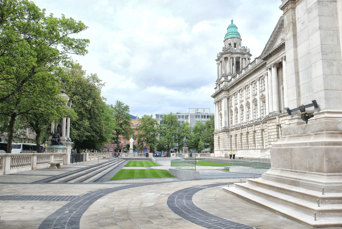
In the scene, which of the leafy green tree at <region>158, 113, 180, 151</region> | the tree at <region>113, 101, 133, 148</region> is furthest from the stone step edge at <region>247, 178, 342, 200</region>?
the leafy green tree at <region>158, 113, 180, 151</region>

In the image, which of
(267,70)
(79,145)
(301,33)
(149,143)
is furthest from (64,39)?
(149,143)

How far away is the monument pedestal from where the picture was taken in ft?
18.9

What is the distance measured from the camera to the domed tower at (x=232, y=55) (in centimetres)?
7300

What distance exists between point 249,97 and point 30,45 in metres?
48.5

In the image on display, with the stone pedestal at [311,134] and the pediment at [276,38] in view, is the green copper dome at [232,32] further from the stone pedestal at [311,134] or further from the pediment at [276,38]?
the stone pedestal at [311,134]

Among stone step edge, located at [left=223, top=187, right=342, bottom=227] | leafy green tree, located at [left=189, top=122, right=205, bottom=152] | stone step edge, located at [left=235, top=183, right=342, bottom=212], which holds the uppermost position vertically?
leafy green tree, located at [left=189, top=122, right=205, bottom=152]

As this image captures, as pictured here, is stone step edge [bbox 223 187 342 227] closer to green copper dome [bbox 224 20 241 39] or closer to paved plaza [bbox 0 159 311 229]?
paved plaza [bbox 0 159 311 229]

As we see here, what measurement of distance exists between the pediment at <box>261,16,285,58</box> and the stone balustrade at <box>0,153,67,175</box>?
122ft

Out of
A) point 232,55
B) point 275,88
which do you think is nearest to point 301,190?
point 275,88

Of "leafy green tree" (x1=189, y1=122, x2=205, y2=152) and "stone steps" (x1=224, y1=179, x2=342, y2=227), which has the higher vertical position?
"leafy green tree" (x1=189, y1=122, x2=205, y2=152)

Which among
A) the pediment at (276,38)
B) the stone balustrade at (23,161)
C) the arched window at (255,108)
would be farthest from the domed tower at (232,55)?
the stone balustrade at (23,161)

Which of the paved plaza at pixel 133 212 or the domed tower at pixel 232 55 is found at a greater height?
the domed tower at pixel 232 55

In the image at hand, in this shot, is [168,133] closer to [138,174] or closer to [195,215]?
[138,174]

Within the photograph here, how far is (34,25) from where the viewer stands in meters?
16.0
